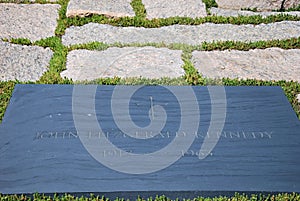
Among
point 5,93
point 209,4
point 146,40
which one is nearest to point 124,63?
point 146,40

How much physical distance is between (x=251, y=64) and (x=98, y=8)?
3.93 ft

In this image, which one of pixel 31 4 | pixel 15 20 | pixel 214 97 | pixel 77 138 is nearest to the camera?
pixel 77 138

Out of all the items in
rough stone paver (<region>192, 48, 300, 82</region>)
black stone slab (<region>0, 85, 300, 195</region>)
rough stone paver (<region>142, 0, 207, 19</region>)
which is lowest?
rough stone paver (<region>192, 48, 300, 82</region>)

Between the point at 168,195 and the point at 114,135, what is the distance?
16.3 inches

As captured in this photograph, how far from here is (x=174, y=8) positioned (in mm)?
3889

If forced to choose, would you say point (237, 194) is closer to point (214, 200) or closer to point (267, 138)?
point (214, 200)

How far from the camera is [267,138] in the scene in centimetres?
244

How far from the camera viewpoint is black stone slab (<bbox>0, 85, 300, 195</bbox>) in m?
2.17

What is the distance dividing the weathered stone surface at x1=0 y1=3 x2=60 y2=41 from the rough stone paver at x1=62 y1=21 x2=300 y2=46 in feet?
0.59

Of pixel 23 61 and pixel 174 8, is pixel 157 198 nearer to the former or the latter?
pixel 23 61

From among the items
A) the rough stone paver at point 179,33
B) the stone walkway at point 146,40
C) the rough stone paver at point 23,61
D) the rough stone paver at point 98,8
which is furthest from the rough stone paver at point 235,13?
the rough stone paver at point 23,61

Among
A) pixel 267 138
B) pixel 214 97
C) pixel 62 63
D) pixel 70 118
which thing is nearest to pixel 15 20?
pixel 62 63

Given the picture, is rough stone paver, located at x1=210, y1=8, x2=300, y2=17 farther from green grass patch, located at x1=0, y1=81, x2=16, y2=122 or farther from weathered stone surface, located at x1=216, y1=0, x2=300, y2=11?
green grass patch, located at x1=0, y1=81, x2=16, y2=122

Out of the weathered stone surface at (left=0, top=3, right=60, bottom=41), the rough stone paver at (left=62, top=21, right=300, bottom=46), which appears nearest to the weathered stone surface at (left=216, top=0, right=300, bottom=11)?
the rough stone paver at (left=62, top=21, right=300, bottom=46)
